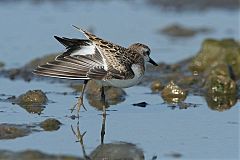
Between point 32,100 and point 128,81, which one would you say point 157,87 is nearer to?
point 32,100

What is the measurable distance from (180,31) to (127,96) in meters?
5.80

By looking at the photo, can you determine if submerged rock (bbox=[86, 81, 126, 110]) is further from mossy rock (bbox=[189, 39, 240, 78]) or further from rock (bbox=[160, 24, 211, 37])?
rock (bbox=[160, 24, 211, 37])

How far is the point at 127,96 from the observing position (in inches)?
503

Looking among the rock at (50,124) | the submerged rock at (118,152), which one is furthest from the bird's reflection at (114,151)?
the rock at (50,124)

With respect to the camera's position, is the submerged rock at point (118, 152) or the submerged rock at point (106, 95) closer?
the submerged rock at point (118, 152)

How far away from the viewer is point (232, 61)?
47.1 feet

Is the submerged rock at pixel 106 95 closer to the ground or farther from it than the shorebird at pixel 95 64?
closer to the ground

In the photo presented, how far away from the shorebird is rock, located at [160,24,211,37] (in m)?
7.23

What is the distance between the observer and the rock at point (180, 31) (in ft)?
59.5

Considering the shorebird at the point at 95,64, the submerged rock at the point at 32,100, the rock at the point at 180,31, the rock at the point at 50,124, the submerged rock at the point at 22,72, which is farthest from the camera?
the rock at the point at 180,31

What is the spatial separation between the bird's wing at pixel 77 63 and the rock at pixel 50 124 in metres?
0.56

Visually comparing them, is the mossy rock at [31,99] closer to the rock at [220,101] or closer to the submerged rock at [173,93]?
the submerged rock at [173,93]

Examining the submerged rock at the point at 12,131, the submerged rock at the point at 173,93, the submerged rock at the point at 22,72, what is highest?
the submerged rock at the point at 22,72

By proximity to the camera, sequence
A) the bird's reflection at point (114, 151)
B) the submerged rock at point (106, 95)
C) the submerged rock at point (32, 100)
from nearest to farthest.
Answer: the bird's reflection at point (114, 151), the submerged rock at point (32, 100), the submerged rock at point (106, 95)
